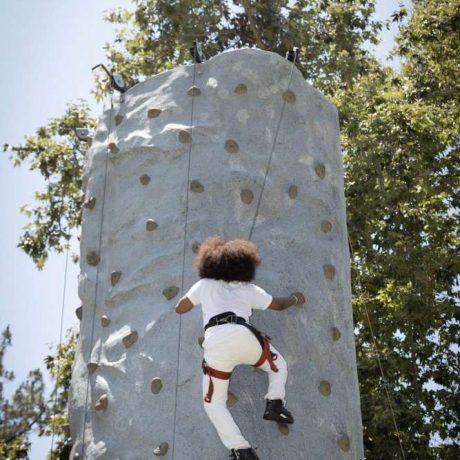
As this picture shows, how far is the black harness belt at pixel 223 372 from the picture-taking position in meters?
4.96

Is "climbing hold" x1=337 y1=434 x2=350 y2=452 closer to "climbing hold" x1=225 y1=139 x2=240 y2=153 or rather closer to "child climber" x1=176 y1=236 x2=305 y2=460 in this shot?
"child climber" x1=176 y1=236 x2=305 y2=460

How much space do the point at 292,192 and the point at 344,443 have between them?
1.72 m

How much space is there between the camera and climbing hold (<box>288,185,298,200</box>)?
6.21m

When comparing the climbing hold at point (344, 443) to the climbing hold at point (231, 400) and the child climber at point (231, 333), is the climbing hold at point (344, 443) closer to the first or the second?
the child climber at point (231, 333)

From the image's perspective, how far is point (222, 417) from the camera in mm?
4902

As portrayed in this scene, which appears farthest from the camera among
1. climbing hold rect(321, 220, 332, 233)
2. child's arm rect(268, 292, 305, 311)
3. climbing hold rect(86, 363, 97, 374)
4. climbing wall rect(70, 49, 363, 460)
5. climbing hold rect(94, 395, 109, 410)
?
climbing hold rect(321, 220, 332, 233)

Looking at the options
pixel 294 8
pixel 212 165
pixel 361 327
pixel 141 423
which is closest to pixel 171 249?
pixel 212 165

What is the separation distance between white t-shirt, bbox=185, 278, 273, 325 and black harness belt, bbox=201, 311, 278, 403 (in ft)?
0.12

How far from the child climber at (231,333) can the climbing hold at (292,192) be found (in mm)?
1005

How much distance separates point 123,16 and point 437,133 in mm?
5611

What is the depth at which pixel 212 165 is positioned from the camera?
20.4 ft

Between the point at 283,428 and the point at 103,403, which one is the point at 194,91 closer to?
the point at 103,403

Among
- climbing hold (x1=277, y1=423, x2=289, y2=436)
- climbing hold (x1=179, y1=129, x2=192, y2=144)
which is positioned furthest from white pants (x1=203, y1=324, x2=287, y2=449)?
climbing hold (x1=179, y1=129, x2=192, y2=144)

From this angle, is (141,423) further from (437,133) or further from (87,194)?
(437,133)
